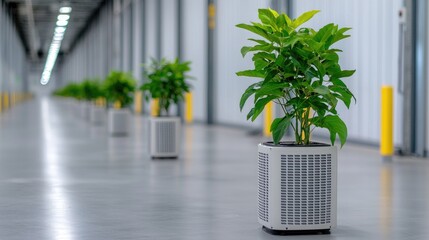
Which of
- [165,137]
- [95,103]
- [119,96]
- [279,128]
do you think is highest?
[119,96]

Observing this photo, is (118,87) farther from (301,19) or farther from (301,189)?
(301,189)

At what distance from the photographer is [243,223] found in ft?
26.2

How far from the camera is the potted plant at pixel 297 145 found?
285 inches

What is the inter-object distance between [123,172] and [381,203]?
4993 millimetres

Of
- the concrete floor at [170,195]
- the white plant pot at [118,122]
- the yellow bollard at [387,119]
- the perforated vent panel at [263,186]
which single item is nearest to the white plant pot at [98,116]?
the white plant pot at [118,122]

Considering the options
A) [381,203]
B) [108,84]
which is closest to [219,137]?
[108,84]

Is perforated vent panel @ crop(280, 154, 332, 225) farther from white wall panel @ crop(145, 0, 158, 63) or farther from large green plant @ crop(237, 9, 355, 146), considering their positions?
white wall panel @ crop(145, 0, 158, 63)

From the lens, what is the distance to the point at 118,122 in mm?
23969

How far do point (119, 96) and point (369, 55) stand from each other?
27.9 feet

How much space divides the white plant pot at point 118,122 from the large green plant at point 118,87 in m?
0.43

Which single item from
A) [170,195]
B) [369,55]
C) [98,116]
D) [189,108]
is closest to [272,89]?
[170,195]

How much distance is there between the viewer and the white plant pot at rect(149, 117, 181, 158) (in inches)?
612

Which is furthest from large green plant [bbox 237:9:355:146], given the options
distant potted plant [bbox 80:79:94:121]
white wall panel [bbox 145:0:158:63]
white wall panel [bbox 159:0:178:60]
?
white wall panel [bbox 145:0:158:63]

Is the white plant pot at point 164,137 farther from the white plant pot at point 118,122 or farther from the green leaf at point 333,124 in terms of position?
the white plant pot at point 118,122
